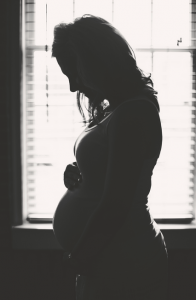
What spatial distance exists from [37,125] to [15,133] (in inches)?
5.6

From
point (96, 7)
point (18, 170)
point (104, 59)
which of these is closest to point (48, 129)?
point (18, 170)

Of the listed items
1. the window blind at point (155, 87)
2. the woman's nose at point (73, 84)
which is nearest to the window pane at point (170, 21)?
the window blind at point (155, 87)

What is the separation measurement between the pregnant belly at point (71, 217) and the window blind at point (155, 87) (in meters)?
0.72

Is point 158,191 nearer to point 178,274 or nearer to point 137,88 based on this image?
point 178,274

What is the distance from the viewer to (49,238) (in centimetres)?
158

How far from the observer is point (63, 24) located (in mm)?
845

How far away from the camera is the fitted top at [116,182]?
2.15ft

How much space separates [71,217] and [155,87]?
1048mm

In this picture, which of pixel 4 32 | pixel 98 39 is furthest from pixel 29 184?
pixel 98 39

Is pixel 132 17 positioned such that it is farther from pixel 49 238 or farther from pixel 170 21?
pixel 49 238

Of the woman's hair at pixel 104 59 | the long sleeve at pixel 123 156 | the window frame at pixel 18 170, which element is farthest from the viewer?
the window frame at pixel 18 170

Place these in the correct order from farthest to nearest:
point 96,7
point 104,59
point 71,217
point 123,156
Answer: point 96,7 → point 71,217 → point 104,59 → point 123,156

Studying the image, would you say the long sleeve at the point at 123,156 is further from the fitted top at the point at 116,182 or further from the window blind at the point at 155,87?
the window blind at the point at 155,87

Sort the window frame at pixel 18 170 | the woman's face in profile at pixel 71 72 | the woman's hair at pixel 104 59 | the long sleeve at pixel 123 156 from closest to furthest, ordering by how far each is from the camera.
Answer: the long sleeve at pixel 123 156
the woman's hair at pixel 104 59
the woman's face in profile at pixel 71 72
the window frame at pixel 18 170
